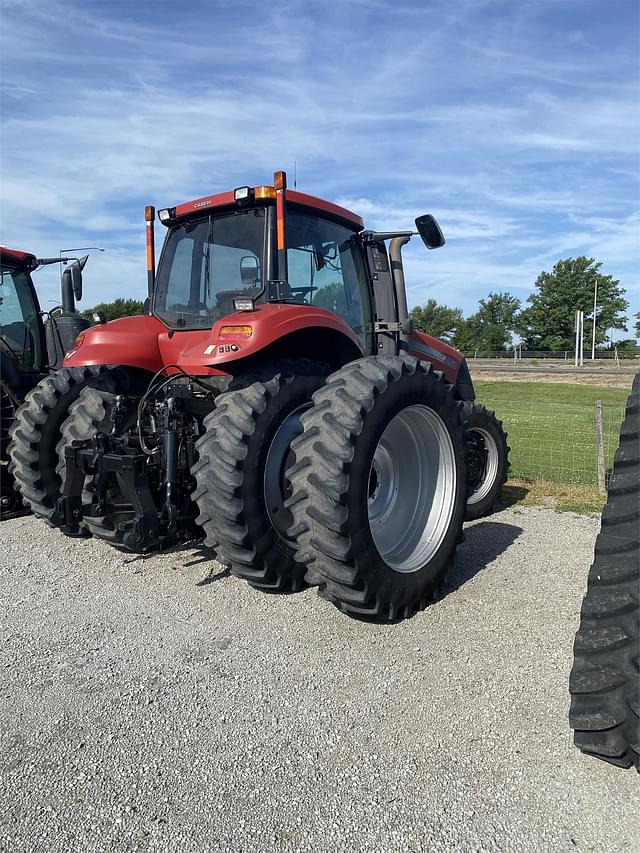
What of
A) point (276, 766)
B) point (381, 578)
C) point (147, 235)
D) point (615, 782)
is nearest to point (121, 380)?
point (147, 235)

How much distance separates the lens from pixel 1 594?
440 centimetres

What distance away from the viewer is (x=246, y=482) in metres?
3.89

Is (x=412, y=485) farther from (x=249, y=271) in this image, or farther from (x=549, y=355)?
(x=549, y=355)

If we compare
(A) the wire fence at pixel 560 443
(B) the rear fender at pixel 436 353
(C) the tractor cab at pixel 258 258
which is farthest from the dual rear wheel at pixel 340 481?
(A) the wire fence at pixel 560 443

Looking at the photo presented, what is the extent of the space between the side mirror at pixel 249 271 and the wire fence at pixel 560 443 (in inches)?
194

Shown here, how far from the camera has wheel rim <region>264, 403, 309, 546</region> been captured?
13.3 ft

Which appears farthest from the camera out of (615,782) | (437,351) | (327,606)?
(437,351)

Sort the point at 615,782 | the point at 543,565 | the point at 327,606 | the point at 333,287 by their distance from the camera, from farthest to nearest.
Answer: the point at 333,287, the point at 543,565, the point at 327,606, the point at 615,782

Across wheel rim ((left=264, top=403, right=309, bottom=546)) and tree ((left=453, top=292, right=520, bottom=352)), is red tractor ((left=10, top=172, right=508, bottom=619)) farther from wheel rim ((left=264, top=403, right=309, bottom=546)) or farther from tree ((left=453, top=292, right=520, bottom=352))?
tree ((left=453, top=292, right=520, bottom=352))

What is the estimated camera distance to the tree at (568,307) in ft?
207

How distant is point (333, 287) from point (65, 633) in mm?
3104

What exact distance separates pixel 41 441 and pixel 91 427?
2.77 feet

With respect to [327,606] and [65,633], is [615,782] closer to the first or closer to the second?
[327,606]

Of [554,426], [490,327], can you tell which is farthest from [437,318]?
[554,426]
